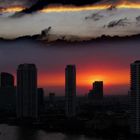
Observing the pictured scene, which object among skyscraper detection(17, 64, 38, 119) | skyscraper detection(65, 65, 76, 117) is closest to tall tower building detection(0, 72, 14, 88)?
skyscraper detection(17, 64, 38, 119)

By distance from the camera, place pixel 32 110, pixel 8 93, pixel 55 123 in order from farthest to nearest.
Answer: pixel 8 93 < pixel 32 110 < pixel 55 123

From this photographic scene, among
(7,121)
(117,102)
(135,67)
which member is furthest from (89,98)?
(135,67)

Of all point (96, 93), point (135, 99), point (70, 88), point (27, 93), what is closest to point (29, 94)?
point (27, 93)

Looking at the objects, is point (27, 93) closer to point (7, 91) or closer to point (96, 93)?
point (7, 91)

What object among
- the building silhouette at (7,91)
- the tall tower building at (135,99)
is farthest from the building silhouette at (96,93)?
the tall tower building at (135,99)

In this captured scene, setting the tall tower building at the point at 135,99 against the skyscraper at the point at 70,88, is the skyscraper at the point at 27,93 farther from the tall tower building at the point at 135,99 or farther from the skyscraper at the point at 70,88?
the tall tower building at the point at 135,99

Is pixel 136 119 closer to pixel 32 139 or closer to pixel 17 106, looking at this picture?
pixel 32 139

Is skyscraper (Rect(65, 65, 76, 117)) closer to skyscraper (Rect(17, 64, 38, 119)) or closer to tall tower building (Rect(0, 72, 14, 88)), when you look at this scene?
skyscraper (Rect(17, 64, 38, 119))

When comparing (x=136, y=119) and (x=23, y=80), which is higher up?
(x=23, y=80)
